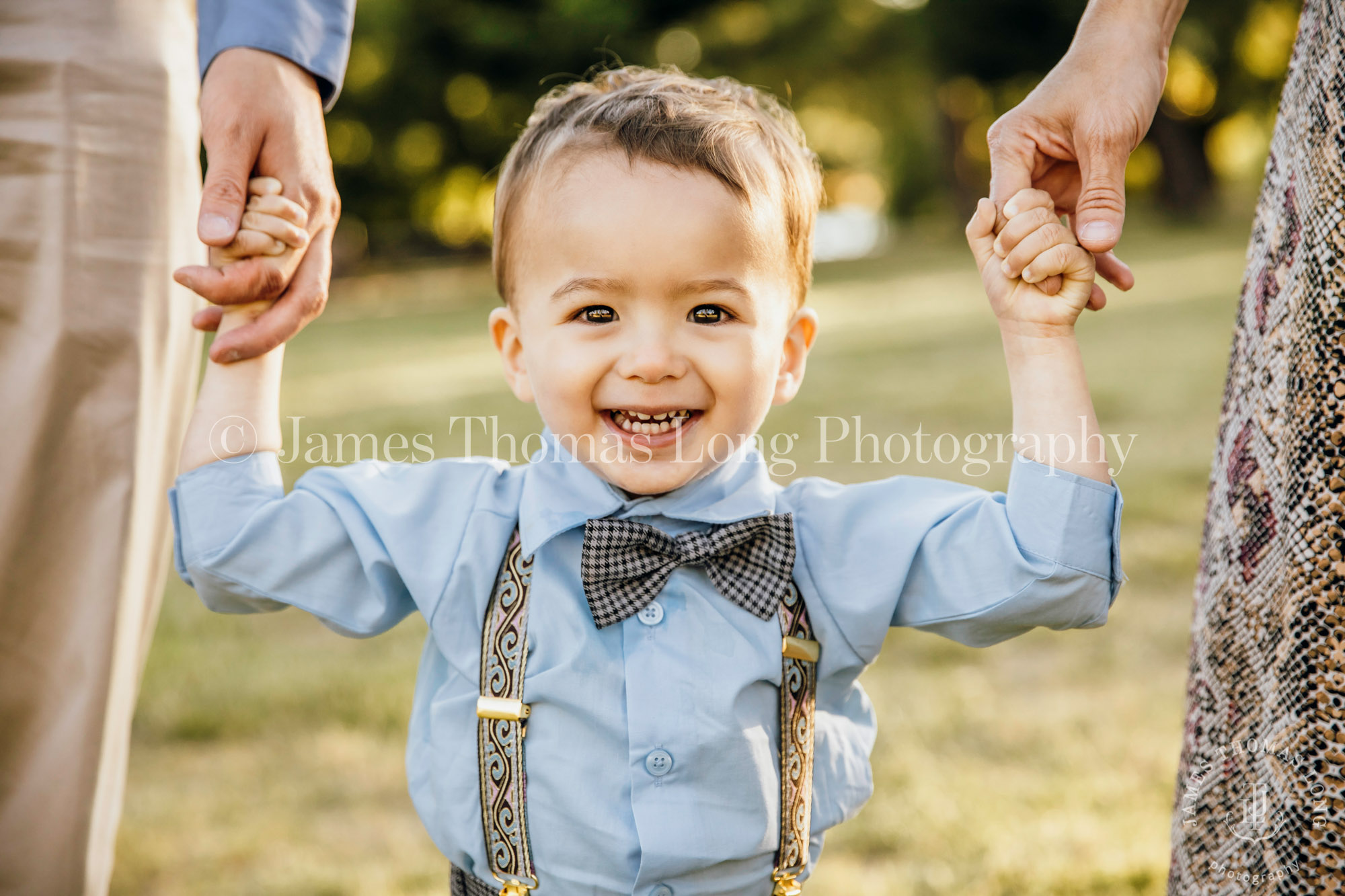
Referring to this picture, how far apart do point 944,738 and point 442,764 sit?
70.1 inches

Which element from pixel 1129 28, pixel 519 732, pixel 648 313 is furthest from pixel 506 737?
pixel 1129 28

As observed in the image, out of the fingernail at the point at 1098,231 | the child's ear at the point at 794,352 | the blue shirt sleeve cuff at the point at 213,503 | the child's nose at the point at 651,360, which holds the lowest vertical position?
the blue shirt sleeve cuff at the point at 213,503

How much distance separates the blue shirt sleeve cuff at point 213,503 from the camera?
5.12ft

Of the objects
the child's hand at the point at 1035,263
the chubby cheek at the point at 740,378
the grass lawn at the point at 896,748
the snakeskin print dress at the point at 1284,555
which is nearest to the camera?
the snakeskin print dress at the point at 1284,555

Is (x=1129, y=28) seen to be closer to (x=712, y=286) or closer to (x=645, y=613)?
(x=712, y=286)

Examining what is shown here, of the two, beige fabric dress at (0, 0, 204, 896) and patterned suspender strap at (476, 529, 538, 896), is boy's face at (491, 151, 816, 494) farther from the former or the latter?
beige fabric dress at (0, 0, 204, 896)

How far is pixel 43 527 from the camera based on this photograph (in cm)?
171

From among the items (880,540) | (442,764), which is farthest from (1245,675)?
(442,764)

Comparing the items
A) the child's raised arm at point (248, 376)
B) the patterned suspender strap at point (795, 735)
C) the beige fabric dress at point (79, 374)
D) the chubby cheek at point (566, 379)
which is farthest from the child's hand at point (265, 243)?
the patterned suspender strap at point (795, 735)

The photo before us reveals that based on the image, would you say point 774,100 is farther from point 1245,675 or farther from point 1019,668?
point 1019,668

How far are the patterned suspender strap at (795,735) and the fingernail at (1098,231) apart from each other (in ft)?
1.98

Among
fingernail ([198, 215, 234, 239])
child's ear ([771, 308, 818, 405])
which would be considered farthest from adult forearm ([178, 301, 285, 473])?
child's ear ([771, 308, 818, 405])

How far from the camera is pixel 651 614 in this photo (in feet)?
5.05

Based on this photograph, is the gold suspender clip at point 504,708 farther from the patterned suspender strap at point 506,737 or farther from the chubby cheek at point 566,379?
the chubby cheek at point 566,379
